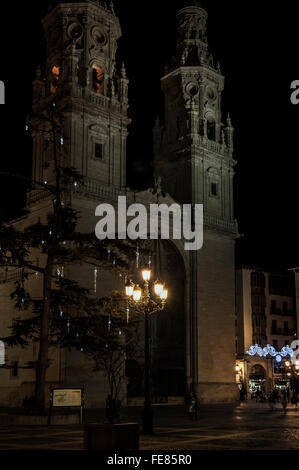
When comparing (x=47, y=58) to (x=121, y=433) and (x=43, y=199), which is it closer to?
(x=43, y=199)

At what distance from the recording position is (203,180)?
5744 cm

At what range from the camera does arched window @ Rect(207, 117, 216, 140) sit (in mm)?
60156

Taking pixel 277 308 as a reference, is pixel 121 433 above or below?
below

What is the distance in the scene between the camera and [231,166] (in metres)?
60.4

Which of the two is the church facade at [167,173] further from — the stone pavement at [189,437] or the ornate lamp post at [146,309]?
the ornate lamp post at [146,309]

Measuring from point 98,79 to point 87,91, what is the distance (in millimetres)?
3383

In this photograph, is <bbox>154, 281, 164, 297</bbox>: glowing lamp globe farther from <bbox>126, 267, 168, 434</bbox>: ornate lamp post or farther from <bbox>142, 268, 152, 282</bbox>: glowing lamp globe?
<bbox>142, 268, 152, 282</bbox>: glowing lamp globe

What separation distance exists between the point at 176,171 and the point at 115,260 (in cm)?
2741

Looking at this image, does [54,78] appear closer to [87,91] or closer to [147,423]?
[87,91]

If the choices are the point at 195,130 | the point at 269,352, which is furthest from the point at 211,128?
the point at 269,352

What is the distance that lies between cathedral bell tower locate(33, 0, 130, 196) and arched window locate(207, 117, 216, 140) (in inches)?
436
